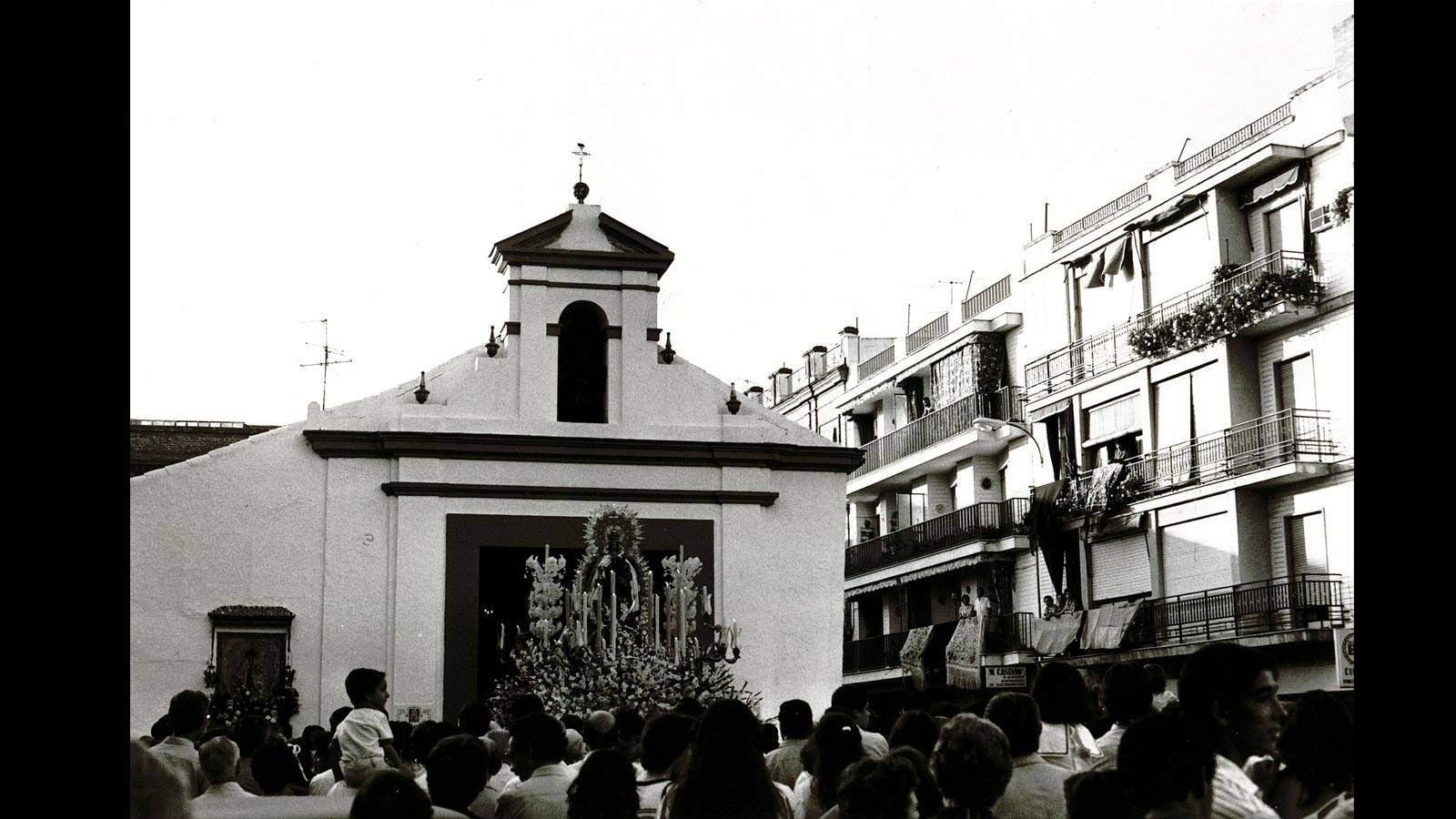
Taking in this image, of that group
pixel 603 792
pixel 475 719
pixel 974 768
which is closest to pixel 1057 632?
pixel 475 719

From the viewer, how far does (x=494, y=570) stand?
73.4ft

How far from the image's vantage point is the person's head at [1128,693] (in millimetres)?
6938

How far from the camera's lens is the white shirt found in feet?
32.0

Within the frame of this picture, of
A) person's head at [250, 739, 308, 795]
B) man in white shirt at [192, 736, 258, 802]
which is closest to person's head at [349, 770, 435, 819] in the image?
man in white shirt at [192, 736, 258, 802]

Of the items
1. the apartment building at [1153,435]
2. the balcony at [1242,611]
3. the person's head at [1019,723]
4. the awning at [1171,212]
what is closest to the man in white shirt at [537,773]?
the person's head at [1019,723]

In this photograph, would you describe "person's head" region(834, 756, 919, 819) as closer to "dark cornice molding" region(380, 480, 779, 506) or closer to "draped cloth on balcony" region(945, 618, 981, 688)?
"dark cornice molding" region(380, 480, 779, 506)

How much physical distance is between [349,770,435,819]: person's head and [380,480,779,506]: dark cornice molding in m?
17.4

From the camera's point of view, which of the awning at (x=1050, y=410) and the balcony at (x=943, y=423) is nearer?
the awning at (x=1050, y=410)

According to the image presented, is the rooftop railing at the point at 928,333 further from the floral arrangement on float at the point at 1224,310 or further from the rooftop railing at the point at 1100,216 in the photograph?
the floral arrangement on float at the point at 1224,310

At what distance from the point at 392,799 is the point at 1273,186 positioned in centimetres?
2607

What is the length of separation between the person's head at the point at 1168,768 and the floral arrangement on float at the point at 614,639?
11285mm
